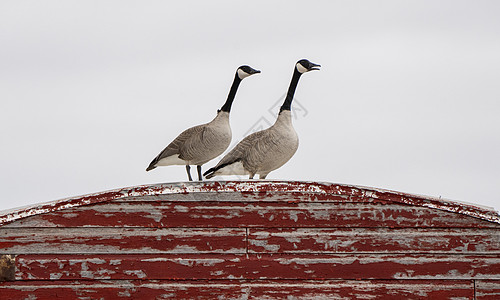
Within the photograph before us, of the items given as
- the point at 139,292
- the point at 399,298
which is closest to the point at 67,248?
the point at 139,292

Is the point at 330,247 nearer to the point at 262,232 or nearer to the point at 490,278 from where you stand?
the point at 262,232

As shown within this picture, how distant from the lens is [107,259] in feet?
25.8

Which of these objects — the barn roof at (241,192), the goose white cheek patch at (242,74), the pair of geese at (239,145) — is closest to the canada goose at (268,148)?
the pair of geese at (239,145)

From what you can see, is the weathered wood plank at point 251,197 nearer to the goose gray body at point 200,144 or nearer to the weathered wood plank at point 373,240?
the weathered wood plank at point 373,240

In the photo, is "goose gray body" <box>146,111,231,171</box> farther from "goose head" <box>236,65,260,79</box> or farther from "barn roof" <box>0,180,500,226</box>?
"barn roof" <box>0,180,500,226</box>

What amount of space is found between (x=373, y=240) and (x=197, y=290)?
186 cm

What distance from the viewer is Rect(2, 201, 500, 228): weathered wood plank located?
7.87 m

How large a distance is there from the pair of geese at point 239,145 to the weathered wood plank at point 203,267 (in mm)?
2785

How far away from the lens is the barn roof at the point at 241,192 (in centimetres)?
786

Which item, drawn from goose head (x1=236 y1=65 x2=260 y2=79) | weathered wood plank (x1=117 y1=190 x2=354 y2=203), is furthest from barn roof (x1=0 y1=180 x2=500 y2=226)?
goose head (x1=236 y1=65 x2=260 y2=79)

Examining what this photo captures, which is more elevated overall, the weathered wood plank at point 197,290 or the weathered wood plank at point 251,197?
the weathered wood plank at point 251,197

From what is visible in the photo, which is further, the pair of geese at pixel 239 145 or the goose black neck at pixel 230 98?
the goose black neck at pixel 230 98

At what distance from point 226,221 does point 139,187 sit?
95 cm

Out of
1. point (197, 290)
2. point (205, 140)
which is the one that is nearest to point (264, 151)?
point (205, 140)
